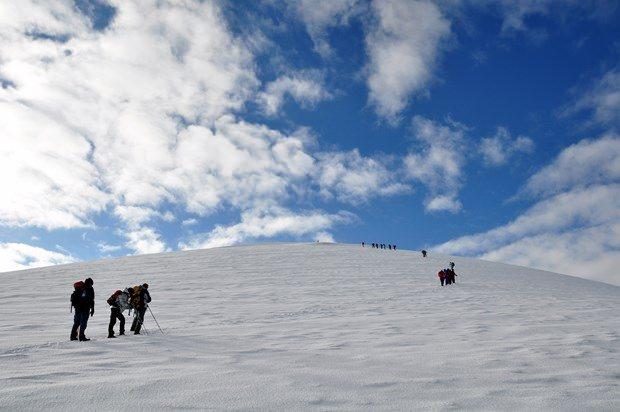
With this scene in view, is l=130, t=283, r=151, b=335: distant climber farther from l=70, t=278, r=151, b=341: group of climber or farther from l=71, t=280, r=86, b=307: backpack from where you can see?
l=71, t=280, r=86, b=307: backpack

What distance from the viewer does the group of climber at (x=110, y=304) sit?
10266 millimetres

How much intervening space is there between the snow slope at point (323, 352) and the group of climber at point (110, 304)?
491mm

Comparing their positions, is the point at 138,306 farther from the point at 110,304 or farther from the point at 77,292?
the point at 77,292

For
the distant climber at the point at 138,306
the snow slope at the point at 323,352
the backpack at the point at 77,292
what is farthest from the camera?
the distant climber at the point at 138,306

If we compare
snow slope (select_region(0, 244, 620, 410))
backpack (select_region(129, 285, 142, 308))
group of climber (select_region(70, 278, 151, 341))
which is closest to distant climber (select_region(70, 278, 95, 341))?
group of climber (select_region(70, 278, 151, 341))

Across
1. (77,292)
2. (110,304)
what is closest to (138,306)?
(110,304)

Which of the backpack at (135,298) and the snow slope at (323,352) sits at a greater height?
the backpack at (135,298)

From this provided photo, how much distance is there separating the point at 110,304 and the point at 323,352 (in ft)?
19.5

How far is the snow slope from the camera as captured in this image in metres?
5.54

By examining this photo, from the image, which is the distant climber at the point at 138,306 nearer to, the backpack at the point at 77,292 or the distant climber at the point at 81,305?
the distant climber at the point at 81,305

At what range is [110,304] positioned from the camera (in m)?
10.7

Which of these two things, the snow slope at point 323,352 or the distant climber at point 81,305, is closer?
the snow slope at point 323,352

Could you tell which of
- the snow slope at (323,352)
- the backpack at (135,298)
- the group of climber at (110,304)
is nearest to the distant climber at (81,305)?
the group of climber at (110,304)

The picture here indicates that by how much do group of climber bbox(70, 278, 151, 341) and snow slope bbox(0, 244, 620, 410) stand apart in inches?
19.3
